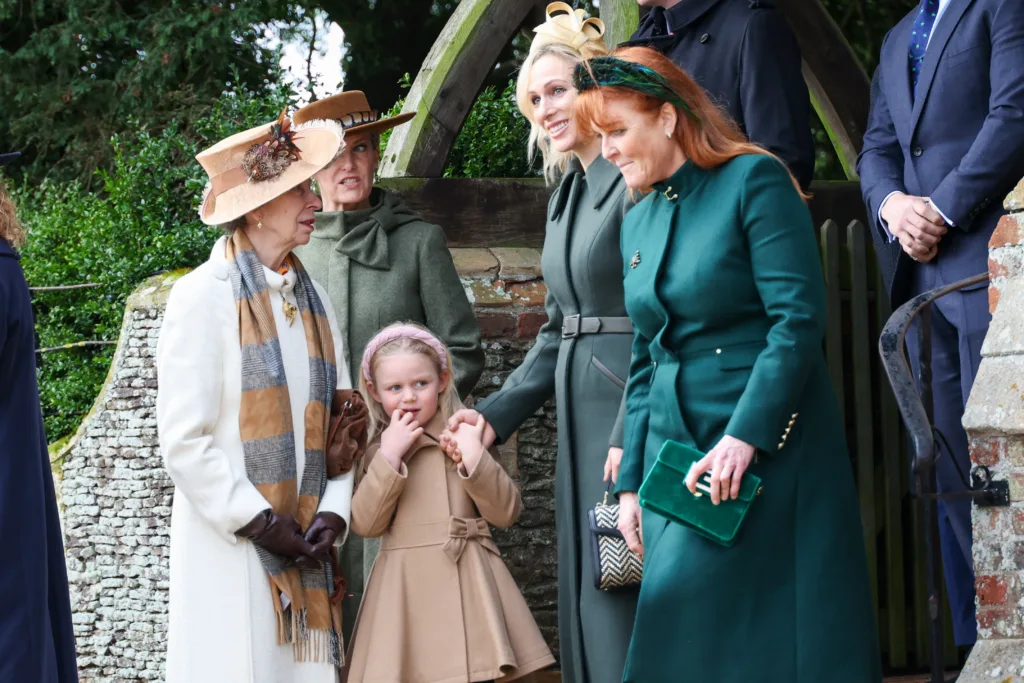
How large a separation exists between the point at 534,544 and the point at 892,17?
19.3 feet

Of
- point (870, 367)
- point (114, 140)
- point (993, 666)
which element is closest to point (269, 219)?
point (993, 666)

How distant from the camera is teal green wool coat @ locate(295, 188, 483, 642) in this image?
460 cm

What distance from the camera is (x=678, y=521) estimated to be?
3.15 metres

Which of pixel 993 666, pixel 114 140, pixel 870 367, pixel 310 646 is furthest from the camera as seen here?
pixel 114 140

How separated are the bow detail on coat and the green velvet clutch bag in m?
1.00

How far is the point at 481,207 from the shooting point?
19.8 feet

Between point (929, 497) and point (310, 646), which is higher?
point (929, 497)

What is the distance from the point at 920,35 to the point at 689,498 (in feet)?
6.42

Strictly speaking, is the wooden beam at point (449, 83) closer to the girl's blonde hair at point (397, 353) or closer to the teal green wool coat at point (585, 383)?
the girl's blonde hair at point (397, 353)

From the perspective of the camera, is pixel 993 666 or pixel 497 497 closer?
pixel 993 666

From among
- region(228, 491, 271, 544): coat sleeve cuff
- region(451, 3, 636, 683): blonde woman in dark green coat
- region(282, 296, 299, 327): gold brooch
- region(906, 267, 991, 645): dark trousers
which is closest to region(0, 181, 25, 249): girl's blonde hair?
region(282, 296, 299, 327): gold brooch

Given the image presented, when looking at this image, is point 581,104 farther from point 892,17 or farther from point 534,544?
point 892,17

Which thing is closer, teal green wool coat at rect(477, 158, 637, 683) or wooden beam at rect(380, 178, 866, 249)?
teal green wool coat at rect(477, 158, 637, 683)

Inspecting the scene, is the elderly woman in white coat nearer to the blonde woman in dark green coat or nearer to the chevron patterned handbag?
the blonde woman in dark green coat
